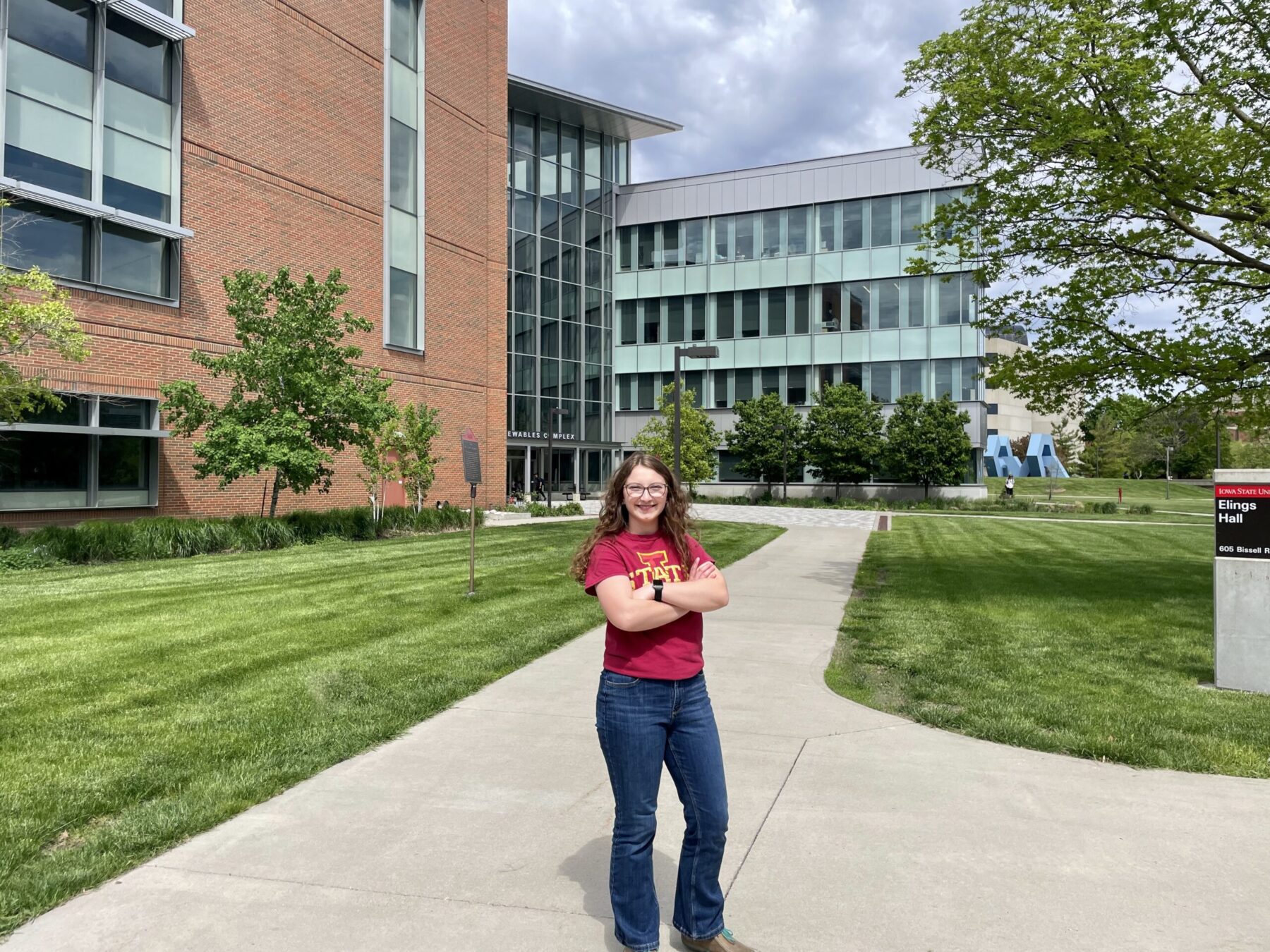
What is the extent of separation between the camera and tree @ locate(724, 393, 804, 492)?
47.1 metres

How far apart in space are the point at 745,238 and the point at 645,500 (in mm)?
49744

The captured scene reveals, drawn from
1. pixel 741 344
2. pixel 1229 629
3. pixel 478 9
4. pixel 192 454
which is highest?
pixel 478 9

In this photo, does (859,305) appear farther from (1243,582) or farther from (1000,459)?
→ (1000,459)

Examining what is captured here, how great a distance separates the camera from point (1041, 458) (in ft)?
317

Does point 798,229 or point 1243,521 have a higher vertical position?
point 798,229

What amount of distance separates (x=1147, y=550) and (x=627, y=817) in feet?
69.5

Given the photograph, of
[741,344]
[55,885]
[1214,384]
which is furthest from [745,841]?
[741,344]

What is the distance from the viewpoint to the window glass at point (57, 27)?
685 inches

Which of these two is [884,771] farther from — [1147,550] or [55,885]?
[1147,550]

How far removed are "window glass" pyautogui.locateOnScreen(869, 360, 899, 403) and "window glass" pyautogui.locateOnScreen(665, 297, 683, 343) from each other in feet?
37.3

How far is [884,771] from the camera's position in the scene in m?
5.19

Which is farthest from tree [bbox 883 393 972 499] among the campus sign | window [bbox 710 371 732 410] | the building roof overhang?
the campus sign

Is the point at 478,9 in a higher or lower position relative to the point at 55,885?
higher

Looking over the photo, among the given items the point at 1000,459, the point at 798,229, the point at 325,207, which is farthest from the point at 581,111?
the point at 1000,459
